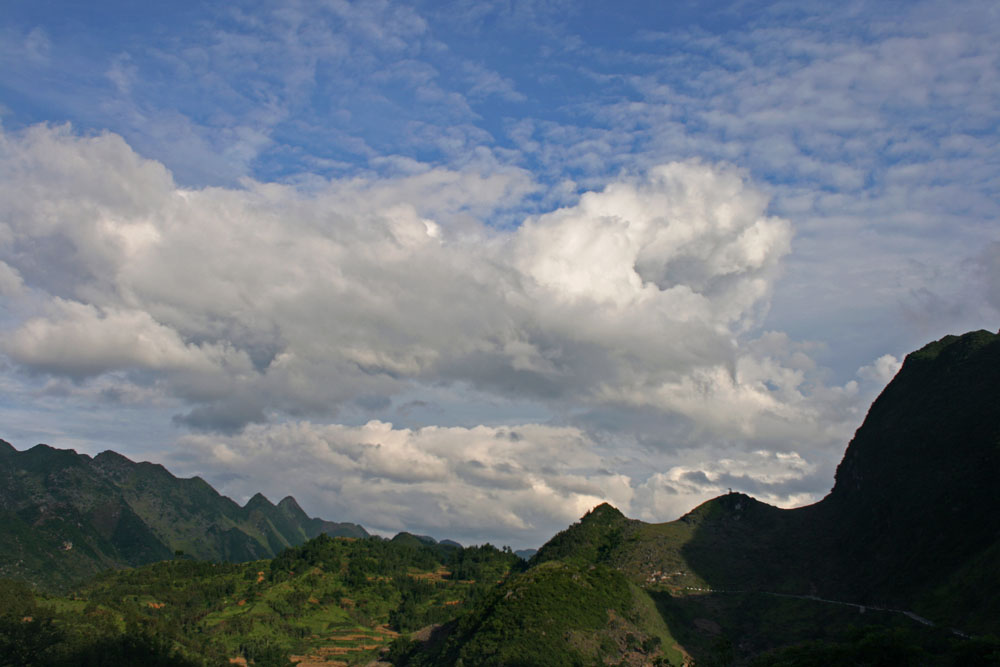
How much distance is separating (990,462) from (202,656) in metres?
207

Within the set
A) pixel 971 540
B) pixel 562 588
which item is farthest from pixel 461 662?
pixel 971 540

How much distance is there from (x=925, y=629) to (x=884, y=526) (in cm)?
6746

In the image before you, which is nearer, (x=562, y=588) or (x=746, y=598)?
(x=562, y=588)

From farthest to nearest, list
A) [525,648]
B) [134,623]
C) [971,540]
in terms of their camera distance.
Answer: [134,623] < [971,540] < [525,648]

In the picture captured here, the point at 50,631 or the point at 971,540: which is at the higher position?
the point at 971,540

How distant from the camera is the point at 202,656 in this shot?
180m

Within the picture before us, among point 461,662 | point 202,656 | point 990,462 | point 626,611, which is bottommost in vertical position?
point 202,656

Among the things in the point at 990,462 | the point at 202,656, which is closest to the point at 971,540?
the point at 990,462

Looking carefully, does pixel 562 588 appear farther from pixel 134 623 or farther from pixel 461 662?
pixel 134 623

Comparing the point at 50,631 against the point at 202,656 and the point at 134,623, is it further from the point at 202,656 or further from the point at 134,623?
the point at 202,656

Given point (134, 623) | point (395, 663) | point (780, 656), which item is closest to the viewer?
point (780, 656)

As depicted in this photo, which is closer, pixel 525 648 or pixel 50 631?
pixel 525 648

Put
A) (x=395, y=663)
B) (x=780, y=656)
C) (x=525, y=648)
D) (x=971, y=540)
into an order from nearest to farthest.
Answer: (x=780, y=656)
(x=525, y=648)
(x=971, y=540)
(x=395, y=663)

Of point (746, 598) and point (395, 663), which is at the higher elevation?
point (746, 598)
